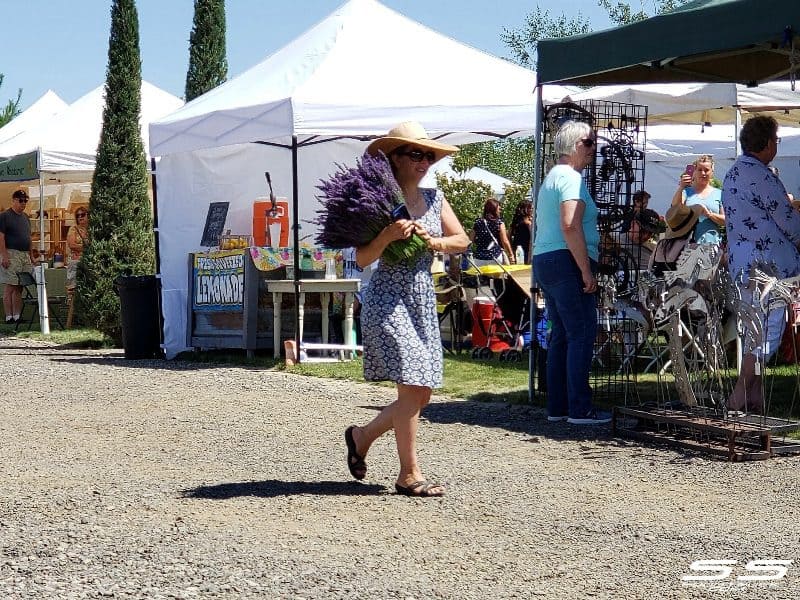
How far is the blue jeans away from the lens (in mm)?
8414

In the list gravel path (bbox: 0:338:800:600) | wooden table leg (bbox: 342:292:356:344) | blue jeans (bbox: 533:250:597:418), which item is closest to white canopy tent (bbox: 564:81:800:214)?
wooden table leg (bbox: 342:292:356:344)

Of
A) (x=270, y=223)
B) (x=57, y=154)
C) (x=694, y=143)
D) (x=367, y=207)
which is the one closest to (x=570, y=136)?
(x=367, y=207)

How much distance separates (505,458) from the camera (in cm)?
736

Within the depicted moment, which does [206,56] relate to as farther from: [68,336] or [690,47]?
[690,47]

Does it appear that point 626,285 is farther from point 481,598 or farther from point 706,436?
point 481,598

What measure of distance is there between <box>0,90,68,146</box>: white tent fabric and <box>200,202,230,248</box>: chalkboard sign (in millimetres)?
8660

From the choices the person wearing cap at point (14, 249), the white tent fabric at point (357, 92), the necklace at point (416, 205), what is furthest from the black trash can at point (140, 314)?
the necklace at point (416, 205)

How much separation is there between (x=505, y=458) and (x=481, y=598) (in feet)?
9.68

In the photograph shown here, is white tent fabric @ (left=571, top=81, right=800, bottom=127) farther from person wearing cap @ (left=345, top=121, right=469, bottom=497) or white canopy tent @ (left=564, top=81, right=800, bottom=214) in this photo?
person wearing cap @ (left=345, top=121, right=469, bottom=497)

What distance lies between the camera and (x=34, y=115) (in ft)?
84.2

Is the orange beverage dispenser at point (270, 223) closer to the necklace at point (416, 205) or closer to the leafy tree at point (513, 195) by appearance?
the necklace at point (416, 205)

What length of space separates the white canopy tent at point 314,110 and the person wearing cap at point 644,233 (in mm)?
1537

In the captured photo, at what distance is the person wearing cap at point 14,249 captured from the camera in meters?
19.6

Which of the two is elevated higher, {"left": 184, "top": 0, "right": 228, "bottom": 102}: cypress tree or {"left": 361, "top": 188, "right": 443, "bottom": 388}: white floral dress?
{"left": 184, "top": 0, "right": 228, "bottom": 102}: cypress tree
